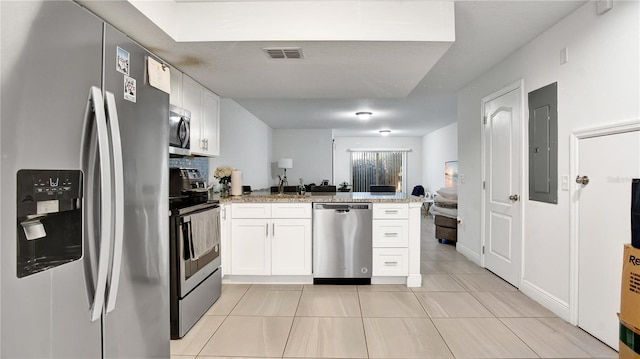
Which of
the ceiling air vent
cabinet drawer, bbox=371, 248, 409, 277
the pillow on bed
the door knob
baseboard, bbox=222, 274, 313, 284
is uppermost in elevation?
the ceiling air vent

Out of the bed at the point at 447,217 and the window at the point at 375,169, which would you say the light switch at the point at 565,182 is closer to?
the bed at the point at 447,217

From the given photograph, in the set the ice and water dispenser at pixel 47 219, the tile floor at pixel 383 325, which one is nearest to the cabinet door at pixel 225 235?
the tile floor at pixel 383 325

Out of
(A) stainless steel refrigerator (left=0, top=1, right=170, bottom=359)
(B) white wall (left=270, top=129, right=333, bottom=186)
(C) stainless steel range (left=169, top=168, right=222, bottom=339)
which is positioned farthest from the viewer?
(B) white wall (left=270, top=129, right=333, bottom=186)

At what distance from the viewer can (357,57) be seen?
2736mm

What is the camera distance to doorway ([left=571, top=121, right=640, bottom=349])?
200cm

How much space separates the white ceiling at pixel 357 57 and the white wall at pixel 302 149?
4.61 metres

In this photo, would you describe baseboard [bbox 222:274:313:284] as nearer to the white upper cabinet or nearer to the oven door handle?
the oven door handle

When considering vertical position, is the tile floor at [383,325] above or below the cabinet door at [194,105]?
below

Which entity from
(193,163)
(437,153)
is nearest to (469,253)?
(193,163)

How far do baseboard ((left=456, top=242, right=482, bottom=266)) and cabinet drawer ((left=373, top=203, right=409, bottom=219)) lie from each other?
4.97 ft

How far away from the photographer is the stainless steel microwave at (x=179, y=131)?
2.66 m

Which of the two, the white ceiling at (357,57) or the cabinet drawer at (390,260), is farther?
the cabinet drawer at (390,260)

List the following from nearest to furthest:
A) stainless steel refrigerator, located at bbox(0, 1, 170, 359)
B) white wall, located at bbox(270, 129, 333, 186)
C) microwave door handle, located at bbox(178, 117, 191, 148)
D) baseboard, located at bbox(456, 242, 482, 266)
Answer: stainless steel refrigerator, located at bbox(0, 1, 170, 359) < microwave door handle, located at bbox(178, 117, 191, 148) < baseboard, located at bbox(456, 242, 482, 266) < white wall, located at bbox(270, 129, 333, 186)

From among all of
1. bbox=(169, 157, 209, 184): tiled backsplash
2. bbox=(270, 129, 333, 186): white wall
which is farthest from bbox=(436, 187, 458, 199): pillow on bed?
bbox=(169, 157, 209, 184): tiled backsplash
